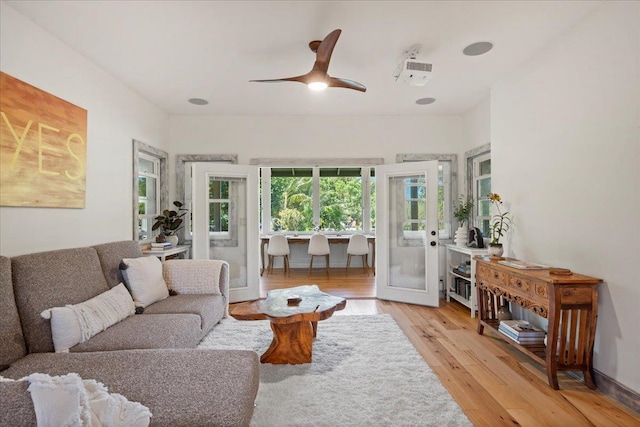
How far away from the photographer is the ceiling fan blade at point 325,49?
2.25 metres

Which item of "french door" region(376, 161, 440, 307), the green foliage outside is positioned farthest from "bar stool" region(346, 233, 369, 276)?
"french door" region(376, 161, 440, 307)

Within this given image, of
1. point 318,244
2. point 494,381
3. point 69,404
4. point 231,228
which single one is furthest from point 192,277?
point 318,244

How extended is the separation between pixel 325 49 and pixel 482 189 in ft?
10.3

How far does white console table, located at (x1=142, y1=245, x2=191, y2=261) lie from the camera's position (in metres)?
3.91

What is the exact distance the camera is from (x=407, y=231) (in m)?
4.48

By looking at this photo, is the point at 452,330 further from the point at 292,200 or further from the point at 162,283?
the point at 292,200

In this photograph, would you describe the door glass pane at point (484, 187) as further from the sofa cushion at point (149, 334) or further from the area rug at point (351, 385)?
the sofa cushion at point (149, 334)

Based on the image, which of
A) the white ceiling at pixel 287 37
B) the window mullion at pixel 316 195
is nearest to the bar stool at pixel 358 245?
the window mullion at pixel 316 195

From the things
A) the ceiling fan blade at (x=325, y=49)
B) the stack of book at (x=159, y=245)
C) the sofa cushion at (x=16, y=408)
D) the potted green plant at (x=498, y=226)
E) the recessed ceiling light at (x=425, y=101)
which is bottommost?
the sofa cushion at (x=16, y=408)

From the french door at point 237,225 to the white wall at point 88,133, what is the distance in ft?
3.37

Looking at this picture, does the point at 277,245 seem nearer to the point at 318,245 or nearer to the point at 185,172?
the point at 318,245

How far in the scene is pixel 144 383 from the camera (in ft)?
4.67

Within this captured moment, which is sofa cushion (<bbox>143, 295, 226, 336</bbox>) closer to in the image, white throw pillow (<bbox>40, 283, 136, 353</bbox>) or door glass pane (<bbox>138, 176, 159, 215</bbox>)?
white throw pillow (<bbox>40, 283, 136, 353</bbox>)

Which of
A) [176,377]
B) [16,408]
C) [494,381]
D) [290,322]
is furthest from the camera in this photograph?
[290,322]
